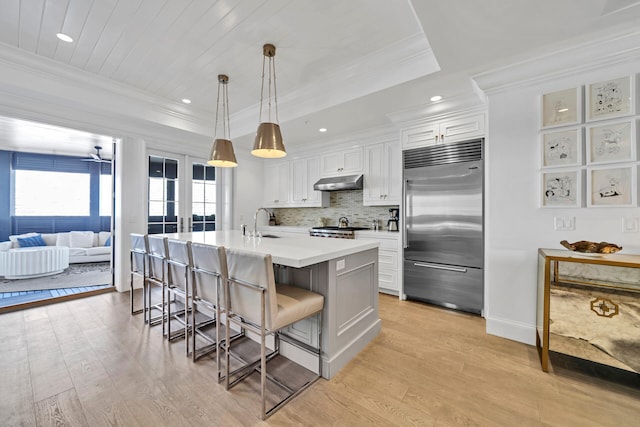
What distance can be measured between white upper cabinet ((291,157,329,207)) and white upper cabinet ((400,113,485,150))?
190cm

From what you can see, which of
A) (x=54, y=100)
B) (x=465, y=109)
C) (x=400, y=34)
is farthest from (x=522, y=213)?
(x=54, y=100)

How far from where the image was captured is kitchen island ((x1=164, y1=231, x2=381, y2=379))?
1846 mm

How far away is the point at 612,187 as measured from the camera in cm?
199

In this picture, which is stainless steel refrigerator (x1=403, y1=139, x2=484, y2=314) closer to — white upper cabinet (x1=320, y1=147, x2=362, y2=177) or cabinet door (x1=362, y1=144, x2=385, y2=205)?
cabinet door (x1=362, y1=144, x2=385, y2=205)

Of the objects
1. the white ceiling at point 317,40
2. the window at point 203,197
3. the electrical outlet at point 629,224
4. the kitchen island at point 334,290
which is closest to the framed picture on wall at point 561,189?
the electrical outlet at point 629,224

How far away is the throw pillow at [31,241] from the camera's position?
5120 mm

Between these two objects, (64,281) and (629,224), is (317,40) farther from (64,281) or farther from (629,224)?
(64,281)

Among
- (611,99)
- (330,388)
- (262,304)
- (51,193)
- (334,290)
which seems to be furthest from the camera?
(51,193)

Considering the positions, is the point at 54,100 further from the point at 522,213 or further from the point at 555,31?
the point at 522,213

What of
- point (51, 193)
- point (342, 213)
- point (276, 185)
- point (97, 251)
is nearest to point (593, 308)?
point (342, 213)

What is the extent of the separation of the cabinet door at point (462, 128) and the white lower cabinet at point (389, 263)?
143 centimetres

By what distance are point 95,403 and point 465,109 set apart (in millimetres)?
4152

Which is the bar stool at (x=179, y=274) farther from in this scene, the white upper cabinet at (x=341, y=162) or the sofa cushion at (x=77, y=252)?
the sofa cushion at (x=77, y=252)

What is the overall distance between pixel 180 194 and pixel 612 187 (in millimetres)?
5487
